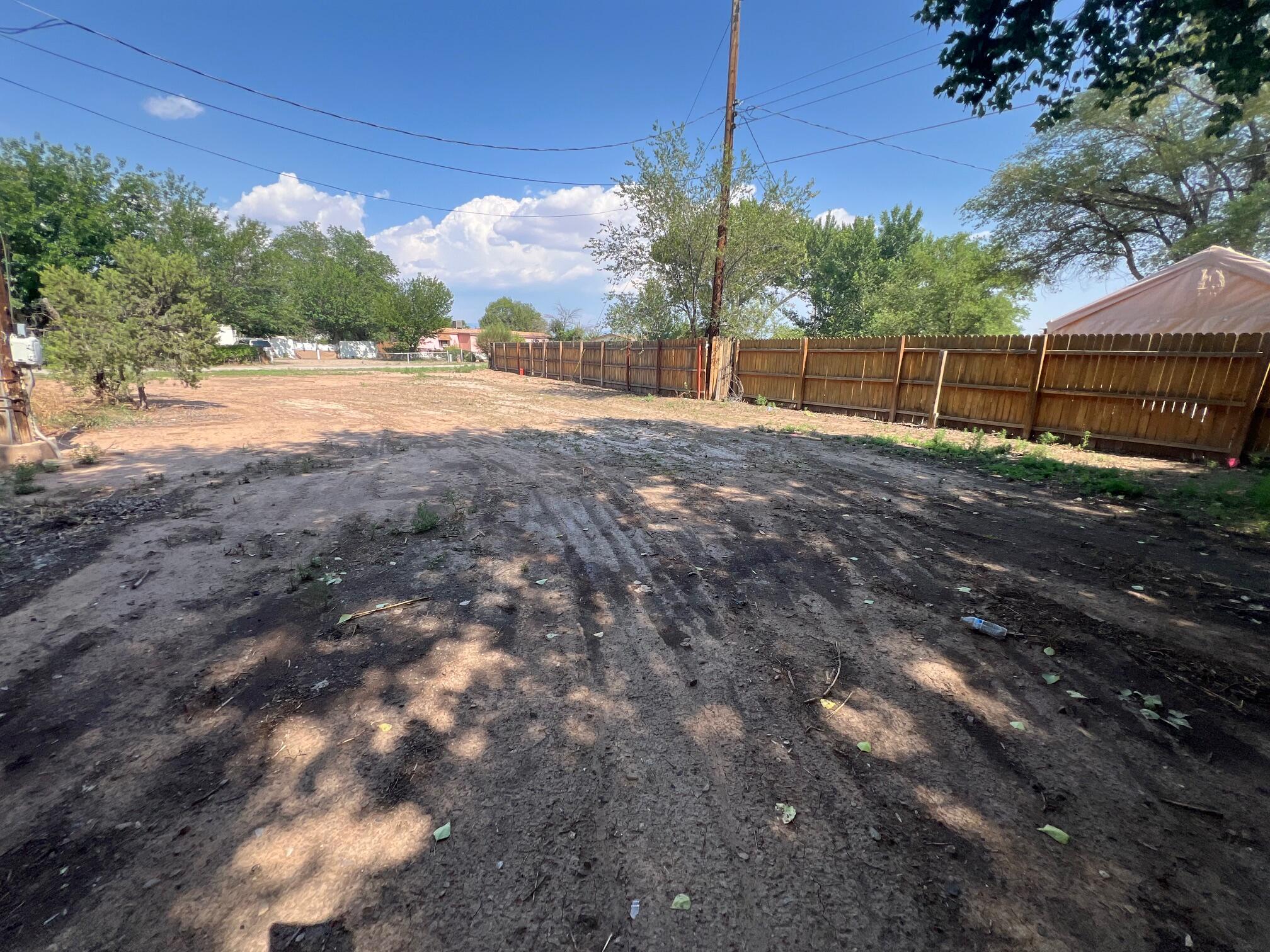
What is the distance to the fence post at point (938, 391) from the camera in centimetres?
1083

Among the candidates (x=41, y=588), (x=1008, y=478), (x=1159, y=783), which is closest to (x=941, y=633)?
(x=1159, y=783)

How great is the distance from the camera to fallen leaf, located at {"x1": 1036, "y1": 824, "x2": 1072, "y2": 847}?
1797 millimetres

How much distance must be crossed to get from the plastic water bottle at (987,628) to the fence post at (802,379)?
11815 millimetres

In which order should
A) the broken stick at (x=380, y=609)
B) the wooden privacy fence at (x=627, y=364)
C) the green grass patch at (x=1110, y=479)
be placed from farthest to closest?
the wooden privacy fence at (x=627, y=364), the green grass patch at (x=1110, y=479), the broken stick at (x=380, y=609)

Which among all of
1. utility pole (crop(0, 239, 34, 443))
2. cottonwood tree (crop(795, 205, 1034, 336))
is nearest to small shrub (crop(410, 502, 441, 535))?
utility pole (crop(0, 239, 34, 443))

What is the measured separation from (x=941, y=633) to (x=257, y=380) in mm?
25752

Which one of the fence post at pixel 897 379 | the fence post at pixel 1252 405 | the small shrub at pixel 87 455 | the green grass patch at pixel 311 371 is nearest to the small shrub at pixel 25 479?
the small shrub at pixel 87 455

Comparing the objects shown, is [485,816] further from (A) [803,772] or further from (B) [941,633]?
(B) [941,633]

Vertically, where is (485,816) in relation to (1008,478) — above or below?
below

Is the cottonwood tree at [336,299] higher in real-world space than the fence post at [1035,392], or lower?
higher

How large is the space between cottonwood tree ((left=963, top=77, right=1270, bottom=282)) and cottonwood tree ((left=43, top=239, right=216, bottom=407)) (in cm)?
2267

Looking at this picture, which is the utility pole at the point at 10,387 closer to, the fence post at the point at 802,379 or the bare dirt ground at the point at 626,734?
the bare dirt ground at the point at 626,734

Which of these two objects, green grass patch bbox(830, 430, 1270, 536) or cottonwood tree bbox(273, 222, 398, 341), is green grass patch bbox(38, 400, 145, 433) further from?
cottonwood tree bbox(273, 222, 398, 341)

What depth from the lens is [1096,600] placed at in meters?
3.44
